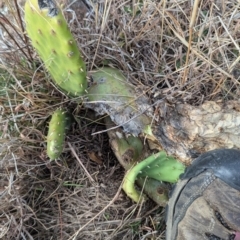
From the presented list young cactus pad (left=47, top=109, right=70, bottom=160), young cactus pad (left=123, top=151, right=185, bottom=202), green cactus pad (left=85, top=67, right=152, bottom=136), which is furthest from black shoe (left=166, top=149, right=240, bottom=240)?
young cactus pad (left=47, top=109, right=70, bottom=160)

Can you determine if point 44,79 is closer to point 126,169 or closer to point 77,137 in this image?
point 77,137

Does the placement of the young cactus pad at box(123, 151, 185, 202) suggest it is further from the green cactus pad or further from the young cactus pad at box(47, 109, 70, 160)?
the young cactus pad at box(47, 109, 70, 160)

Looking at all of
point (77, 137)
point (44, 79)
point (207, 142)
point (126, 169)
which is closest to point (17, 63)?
point (44, 79)

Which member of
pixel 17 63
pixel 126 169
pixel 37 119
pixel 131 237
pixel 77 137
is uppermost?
pixel 17 63

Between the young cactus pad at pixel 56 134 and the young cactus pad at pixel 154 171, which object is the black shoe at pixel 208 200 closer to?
the young cactus pad at pixel 154 171

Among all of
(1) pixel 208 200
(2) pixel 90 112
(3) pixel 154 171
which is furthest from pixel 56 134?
(1) pixel 208 200

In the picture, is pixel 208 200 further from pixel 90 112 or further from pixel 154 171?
pixel 90 112

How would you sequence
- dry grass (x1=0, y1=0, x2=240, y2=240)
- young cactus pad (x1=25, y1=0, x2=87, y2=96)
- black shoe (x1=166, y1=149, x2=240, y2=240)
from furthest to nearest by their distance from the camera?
dry grass (x1=0, y1=0, x2=240, y2=240), black shoe (x1=166, y1=149, x2=240, y2=240), young cactus pad (x1=25, y1=0, x2=87, y2=96)

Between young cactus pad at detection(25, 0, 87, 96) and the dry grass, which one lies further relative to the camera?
the dry grass
